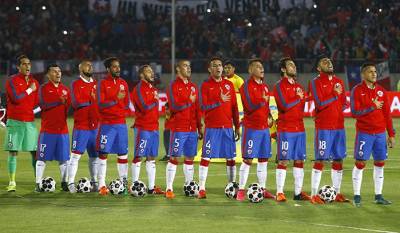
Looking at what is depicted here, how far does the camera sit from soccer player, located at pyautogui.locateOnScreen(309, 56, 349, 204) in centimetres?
1655

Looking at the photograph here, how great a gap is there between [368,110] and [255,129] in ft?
6.27

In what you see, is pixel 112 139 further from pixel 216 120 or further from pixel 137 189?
pixel 216 120

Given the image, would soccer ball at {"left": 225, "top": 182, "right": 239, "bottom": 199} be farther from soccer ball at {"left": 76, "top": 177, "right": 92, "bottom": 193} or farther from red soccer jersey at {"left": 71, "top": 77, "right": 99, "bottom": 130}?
red soccer jersey at {"left": 71, "top": 77, "right": 99, "bottom": 130}

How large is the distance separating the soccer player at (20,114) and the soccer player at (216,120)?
3.37m

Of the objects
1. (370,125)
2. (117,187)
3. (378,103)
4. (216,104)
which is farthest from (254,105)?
(117,187)

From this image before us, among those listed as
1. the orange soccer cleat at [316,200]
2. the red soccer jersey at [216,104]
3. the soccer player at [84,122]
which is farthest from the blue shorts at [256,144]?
the soccer player at [84,122]

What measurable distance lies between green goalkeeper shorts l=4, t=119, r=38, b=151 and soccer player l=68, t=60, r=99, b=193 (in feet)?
3.26

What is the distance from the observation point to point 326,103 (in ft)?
54.6

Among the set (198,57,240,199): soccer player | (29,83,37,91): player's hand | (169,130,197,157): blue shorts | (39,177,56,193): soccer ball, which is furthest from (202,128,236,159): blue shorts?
(29,83,37,91): player's hand

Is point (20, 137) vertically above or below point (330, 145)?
above

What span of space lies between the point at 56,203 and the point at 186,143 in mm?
2464

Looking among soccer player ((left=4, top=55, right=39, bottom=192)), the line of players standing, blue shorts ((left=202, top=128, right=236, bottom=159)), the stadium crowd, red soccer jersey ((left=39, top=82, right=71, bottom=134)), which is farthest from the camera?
the stadium crowd

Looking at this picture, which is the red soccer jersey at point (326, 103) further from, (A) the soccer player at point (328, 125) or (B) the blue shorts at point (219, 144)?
(B) the blue shorts at point (219, 144)

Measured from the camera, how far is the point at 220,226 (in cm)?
1392
